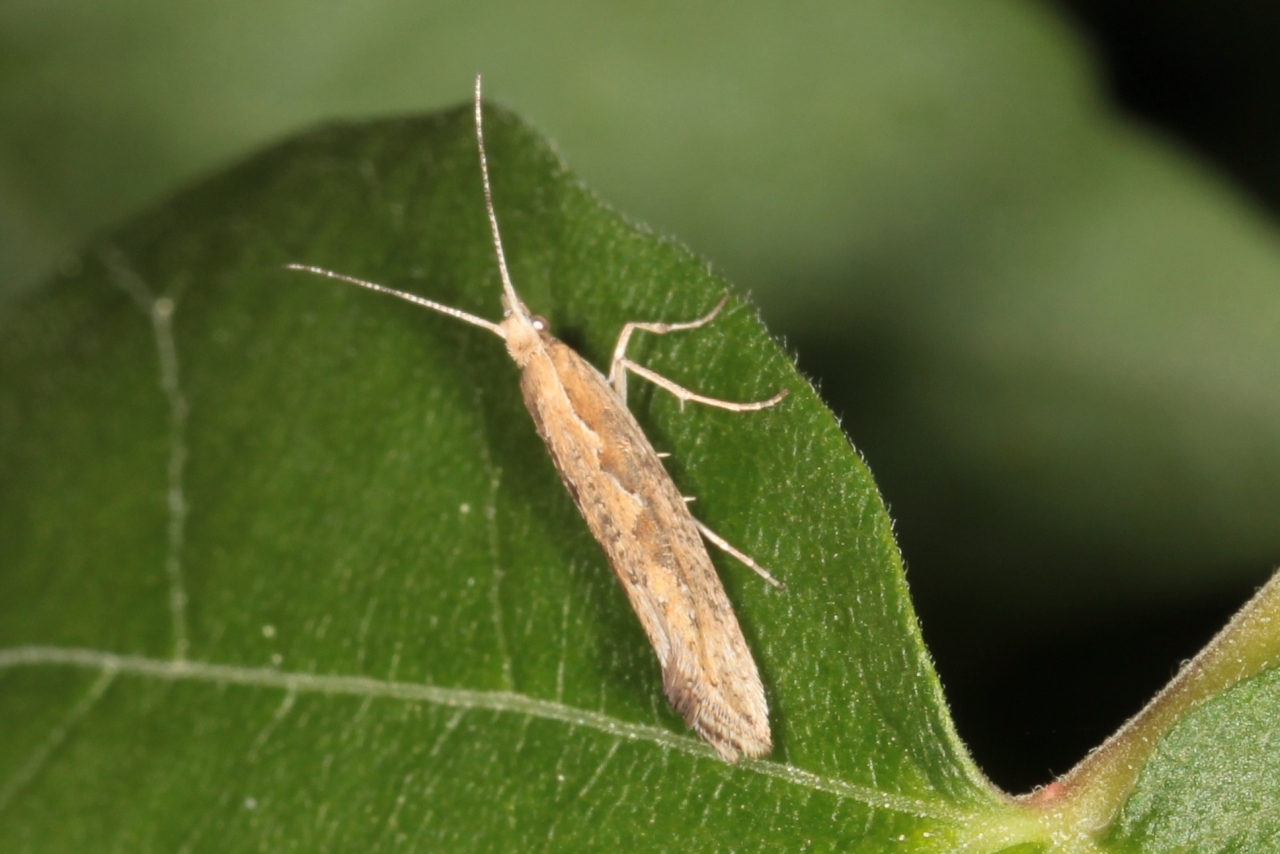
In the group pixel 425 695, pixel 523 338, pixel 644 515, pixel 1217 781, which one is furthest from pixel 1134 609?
pixel 425 695

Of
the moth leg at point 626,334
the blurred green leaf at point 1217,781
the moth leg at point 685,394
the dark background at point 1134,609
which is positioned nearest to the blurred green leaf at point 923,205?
the dark background at point 1134,609

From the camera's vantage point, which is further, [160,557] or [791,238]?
[791,238]

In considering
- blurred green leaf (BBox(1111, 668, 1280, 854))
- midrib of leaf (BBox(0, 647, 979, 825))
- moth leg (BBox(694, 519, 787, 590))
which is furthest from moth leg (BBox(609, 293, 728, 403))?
blurred green leaf (BBox(1111, 668, 1280, 854))

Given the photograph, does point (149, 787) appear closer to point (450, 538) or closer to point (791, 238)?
point (450, 538)

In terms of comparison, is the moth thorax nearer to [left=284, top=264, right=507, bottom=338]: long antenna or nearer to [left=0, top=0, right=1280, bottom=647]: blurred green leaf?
[left=284, top=264, right=507, bottom=338]: long antenna

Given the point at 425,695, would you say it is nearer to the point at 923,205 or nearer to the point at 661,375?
the point at 661,375

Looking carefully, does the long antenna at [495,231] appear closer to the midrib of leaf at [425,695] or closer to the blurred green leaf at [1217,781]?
the midrib of leaf at [425,695]

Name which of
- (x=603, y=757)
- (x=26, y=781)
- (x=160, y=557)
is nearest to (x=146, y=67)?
(x=160, y=557)
